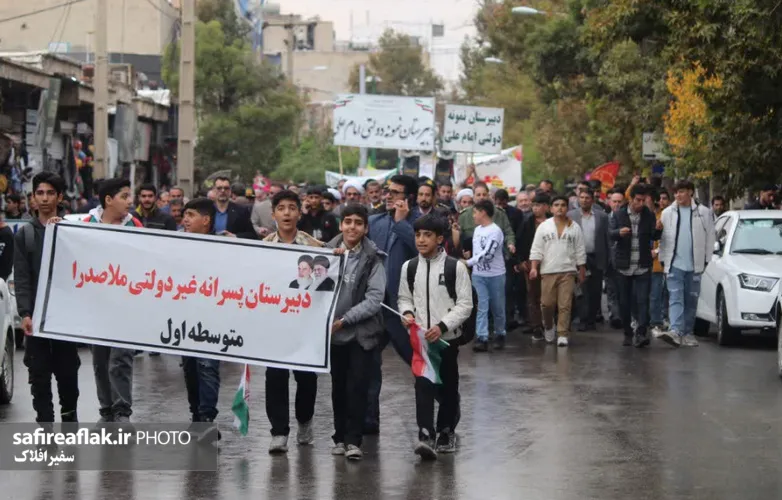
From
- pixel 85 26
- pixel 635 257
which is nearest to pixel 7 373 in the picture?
pixel 635 257

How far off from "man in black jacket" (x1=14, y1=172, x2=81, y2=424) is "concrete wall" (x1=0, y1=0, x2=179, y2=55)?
1767 inches

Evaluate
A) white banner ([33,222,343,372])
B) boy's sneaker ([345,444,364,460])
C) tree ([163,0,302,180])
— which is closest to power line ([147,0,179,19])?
tree ([163,0,302,180])

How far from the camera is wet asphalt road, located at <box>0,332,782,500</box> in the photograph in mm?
8852

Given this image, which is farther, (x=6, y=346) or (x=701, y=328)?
(x=701, y=328)

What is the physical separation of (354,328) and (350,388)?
0.40 m

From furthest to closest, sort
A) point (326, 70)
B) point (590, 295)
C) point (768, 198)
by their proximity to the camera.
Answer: point (326, 70) → point (768, 198) → point (590, 295)

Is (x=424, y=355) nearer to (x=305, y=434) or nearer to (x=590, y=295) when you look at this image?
(x=305, y=434)

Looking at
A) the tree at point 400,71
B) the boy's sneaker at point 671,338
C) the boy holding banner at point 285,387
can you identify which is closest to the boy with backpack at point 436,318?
the boy holding banner at point 285,387

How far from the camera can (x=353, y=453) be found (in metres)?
9.83

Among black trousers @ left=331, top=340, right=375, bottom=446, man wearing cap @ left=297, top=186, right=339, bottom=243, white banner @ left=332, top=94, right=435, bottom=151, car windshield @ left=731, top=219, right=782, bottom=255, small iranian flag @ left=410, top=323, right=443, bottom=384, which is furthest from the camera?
white banner @ left=332, top=94, right=435, bottom=151

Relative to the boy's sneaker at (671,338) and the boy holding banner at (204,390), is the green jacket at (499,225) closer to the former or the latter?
the boy's sneaker at (671,338)

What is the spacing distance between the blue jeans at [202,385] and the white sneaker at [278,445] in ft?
1.62

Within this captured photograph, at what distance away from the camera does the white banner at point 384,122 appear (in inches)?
1476

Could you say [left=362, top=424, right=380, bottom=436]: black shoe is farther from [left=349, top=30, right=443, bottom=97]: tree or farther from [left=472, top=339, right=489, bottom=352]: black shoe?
[left=349, top=30, right=443, bottom=97]: tree
